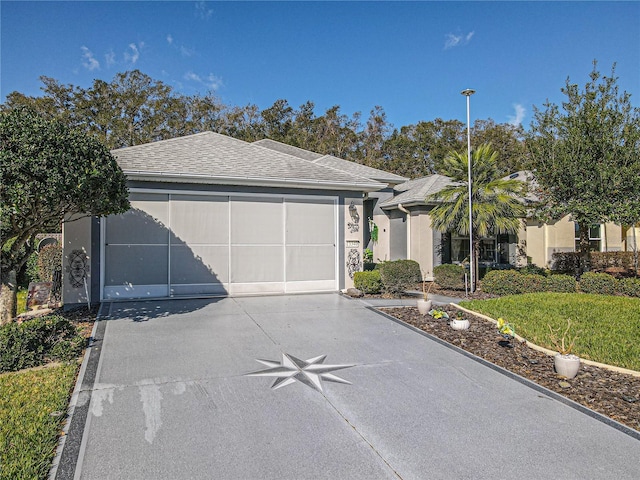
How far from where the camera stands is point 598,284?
37.9 ft

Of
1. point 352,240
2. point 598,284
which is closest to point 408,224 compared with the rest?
point 352,240

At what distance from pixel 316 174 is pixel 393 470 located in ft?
31.0

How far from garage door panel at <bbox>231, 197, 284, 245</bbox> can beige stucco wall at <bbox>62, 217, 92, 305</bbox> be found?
3.60 metres

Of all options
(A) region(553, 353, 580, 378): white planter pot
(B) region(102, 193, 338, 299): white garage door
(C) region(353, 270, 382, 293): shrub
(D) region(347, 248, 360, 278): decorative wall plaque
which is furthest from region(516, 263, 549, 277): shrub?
(A) region(553, 353, 580, 378): white planter pot

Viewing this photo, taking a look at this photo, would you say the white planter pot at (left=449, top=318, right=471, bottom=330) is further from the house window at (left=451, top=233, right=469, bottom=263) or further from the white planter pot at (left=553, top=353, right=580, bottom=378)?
the house window at (left=451, top=233, right=469, bottom=263)

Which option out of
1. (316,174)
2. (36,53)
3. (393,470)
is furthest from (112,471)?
(36,53)

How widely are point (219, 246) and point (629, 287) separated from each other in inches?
471

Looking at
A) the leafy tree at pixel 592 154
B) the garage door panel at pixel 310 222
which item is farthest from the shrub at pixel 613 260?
the garage door panel at pixel 310 222

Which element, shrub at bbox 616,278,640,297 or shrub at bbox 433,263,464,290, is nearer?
shrub at bbox 616,278,640,297

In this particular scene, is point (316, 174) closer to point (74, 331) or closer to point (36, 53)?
point (74, 331)

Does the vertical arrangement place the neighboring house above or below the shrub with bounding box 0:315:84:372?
above

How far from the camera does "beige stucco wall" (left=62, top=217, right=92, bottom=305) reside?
30.3ft

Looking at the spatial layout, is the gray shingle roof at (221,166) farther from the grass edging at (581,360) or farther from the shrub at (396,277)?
the grass edging at (581,360)

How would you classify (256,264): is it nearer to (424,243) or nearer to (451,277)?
(451,277)
